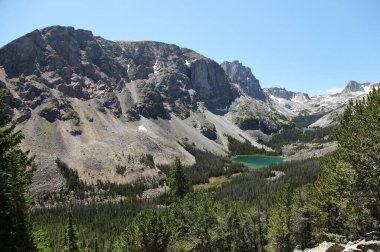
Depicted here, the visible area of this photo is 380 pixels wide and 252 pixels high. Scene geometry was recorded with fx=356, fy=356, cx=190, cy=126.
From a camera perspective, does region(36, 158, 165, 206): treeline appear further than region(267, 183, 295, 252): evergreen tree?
Yes

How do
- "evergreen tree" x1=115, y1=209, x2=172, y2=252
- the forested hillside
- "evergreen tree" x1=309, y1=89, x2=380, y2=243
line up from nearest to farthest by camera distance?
1. the forested hillside
2. "evergreen tree" x1=309, y1=89, x2=380, y2=243
3. "evergreen tree" x1=115, y1=209, x2=172, y2=252

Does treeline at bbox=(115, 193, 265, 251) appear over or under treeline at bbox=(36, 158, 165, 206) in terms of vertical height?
over

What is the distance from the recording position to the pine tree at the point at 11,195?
25.6 metres

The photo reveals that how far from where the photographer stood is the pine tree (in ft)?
84.0

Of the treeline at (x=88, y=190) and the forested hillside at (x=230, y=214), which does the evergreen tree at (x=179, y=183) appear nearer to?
the forested hillside at (x=230, y=214)

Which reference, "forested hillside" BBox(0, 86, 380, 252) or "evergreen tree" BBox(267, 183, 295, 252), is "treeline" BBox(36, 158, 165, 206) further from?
"evergreen tree" BBox(267, 183, 295, 252)

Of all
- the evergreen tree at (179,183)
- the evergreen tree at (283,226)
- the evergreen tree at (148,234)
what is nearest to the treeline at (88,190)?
the evergreen tree at (179,183)

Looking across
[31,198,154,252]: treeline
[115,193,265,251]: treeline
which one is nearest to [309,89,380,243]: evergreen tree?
[115,193,265,251]: treeline

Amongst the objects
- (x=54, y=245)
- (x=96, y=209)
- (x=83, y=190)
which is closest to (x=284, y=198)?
(x=54, y=245)

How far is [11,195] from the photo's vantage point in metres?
27.1

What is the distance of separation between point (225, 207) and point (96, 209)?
324ft

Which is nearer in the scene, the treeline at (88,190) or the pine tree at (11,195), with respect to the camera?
the pine tree at (11,195)

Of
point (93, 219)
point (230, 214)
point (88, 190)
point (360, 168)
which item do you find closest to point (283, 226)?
point (230, 214)

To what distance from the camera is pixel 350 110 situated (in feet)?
140
